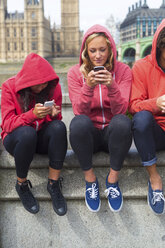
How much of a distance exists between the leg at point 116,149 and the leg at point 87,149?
8 cm

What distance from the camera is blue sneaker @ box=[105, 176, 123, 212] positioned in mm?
1459

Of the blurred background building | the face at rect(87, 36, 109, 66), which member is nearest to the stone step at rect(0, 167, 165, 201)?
the face at rect(87, 36, 109, 66)

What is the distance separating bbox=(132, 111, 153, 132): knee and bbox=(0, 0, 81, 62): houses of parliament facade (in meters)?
46.6

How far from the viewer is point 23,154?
1.43m

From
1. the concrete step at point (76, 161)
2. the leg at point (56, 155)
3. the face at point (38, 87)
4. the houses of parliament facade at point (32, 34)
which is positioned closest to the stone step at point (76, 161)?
the concrete step at point (76, 161)

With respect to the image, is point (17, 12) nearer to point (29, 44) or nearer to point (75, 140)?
point (29, 44)

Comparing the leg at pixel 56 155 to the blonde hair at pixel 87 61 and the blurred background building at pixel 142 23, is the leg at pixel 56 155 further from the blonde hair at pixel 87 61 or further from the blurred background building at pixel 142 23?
the blurred background building at pixel 142 23

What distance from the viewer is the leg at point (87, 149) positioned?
1.42 meters

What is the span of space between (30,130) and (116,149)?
18.2 inches

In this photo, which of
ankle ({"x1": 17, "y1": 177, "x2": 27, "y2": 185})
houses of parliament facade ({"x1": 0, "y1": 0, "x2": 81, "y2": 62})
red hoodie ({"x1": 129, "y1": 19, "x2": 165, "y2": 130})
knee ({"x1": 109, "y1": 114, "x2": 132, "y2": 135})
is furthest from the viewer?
houses of parliament facade ({"x1": 0, "y1": 0, "x2": 81, "y2": 62})

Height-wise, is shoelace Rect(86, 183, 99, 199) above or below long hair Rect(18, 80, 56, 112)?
below

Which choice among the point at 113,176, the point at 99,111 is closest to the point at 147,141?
the point at 113,176

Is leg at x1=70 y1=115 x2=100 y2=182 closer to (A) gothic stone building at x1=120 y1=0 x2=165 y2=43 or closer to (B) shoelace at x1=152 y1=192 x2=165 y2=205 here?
(B) shoelace at x1=152 y1=192 x2=165 y2=205

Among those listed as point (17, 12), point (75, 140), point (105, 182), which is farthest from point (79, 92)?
point (17, 12)
